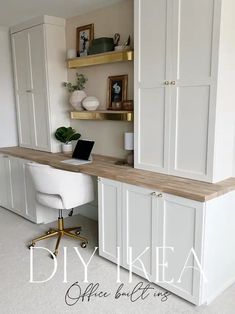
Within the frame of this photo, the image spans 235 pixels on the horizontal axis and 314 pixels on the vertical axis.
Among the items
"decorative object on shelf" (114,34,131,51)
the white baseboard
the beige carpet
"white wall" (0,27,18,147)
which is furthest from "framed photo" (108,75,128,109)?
the white baseboard

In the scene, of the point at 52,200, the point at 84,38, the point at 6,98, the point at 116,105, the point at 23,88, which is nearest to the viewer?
the point at 52,200

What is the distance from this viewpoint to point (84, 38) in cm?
340

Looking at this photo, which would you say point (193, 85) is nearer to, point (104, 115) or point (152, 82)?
point (152, 82)

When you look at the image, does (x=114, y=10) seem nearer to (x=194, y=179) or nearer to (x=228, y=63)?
(x=228, y=63)

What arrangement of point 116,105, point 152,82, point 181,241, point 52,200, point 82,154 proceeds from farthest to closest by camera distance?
point 82,154
point 116,105
point 52,200
point 152,82
point 181,241

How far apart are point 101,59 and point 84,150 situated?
3.07 ft

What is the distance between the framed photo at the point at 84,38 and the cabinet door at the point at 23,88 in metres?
0.66

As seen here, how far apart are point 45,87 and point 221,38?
216cm

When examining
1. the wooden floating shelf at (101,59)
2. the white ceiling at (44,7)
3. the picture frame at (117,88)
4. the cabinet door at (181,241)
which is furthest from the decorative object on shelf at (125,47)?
the cabinet door at (181,241)

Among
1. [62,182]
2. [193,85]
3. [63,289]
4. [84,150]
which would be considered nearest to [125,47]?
[193,85]

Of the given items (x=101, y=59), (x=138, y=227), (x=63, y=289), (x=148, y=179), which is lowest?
(x=63, y=289)

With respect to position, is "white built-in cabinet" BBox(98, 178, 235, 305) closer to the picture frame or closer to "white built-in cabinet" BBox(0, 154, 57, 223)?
the picture frame

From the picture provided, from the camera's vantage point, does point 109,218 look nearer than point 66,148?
Yes

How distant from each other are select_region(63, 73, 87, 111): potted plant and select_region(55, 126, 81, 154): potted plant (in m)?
0.30
